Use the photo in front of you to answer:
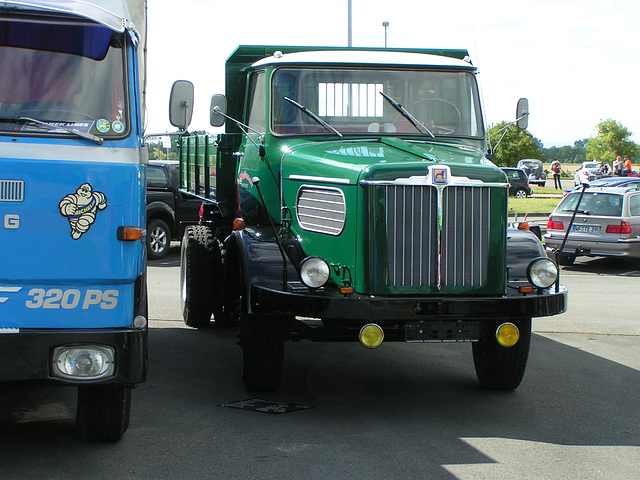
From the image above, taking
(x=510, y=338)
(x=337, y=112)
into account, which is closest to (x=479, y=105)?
(x=337, y=112)

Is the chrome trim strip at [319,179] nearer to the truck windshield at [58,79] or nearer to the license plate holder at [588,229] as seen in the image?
the truck windshield at [58,79]

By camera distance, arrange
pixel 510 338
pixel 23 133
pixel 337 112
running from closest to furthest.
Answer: pixel 23 133 < pixel 510 338 < pixel 337 112

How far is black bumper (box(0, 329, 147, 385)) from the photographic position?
4.51 metres

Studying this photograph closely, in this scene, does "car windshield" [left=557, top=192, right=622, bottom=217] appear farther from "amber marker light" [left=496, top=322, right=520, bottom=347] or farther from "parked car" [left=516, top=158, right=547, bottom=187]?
"parked car" [left=516, top=158, right=547, bottom=187]

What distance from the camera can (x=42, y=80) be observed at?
4.73 meters

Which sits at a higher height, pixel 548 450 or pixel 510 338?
pixel 510 338

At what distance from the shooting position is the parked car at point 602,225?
15758 mm

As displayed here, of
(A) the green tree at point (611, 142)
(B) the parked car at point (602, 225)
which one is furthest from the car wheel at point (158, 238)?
(A) the green tree at point (611, 142)

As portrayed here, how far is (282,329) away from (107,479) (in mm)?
2076

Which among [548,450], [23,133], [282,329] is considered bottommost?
[548,450]

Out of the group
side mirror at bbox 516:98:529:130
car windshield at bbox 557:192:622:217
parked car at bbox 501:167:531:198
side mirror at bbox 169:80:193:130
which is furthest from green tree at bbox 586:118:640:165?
side mirror at bbox 169:80:193:130

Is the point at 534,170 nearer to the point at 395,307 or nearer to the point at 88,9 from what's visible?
the point at 395,307

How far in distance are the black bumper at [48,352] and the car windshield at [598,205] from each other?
13010 millimetres

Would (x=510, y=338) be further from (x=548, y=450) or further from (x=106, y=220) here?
(x=106, y=220)
